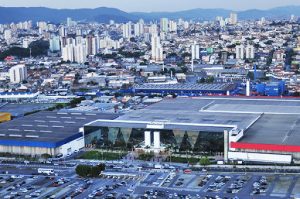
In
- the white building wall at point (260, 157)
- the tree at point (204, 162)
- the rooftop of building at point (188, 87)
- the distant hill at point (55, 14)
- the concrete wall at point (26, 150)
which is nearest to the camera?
the white building wall at point (260, 157)

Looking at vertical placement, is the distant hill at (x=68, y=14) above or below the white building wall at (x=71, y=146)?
above

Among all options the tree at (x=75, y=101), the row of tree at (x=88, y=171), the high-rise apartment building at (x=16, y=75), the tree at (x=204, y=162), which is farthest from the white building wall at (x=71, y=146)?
the high-rise apartment building at (x=16, y=75)

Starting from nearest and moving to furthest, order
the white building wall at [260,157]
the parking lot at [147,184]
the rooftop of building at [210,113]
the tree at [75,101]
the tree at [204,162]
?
the parking lot at [147,184] < the white building wall at [260,157] < the tree at [204,162] < the rooftop of building at [210,113] < the tree at [75,101]

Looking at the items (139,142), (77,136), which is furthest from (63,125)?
(139,142)

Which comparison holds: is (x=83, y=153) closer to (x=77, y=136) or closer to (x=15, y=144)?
(x=77, y=136)

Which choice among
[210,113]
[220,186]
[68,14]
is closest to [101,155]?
[220,186]

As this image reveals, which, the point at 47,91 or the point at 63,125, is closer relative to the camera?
the point at 63,125

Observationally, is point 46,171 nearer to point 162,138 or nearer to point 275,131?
point 162,138

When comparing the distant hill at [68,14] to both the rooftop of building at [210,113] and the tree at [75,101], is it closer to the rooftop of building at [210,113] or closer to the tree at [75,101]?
the tree at [75,101]
